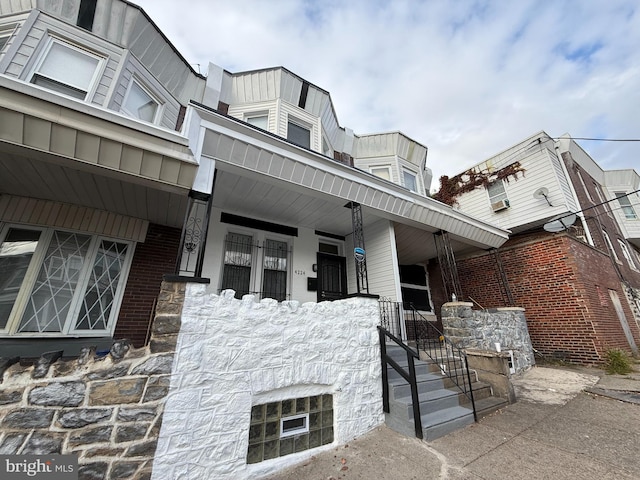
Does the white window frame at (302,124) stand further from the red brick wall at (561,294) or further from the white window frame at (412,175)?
the red brick wall at (561,294)

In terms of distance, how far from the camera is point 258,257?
5.86 m

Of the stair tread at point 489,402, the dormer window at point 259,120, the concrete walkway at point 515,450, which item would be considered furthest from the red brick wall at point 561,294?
the dormer window at point 259,120

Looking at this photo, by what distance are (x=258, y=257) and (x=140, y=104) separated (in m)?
3.95

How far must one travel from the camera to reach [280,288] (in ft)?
19.5

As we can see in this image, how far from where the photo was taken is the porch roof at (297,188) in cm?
404

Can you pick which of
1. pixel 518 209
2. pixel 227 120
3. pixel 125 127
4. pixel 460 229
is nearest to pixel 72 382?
pixel 125 127

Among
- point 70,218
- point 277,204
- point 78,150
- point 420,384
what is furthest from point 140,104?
point 420,384

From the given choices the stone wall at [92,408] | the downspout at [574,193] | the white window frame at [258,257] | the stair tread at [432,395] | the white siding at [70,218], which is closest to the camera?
the stone wall at [92,408]

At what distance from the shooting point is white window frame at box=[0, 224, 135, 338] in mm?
4012

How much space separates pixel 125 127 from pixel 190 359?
293cm

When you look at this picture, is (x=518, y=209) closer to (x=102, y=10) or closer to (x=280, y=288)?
(x=280, y=288)

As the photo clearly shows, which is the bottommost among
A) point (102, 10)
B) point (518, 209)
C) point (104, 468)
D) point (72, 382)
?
point (104, 468)

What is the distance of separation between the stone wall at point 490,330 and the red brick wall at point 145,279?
255 inches

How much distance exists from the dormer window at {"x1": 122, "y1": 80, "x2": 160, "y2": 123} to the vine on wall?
11122mm
